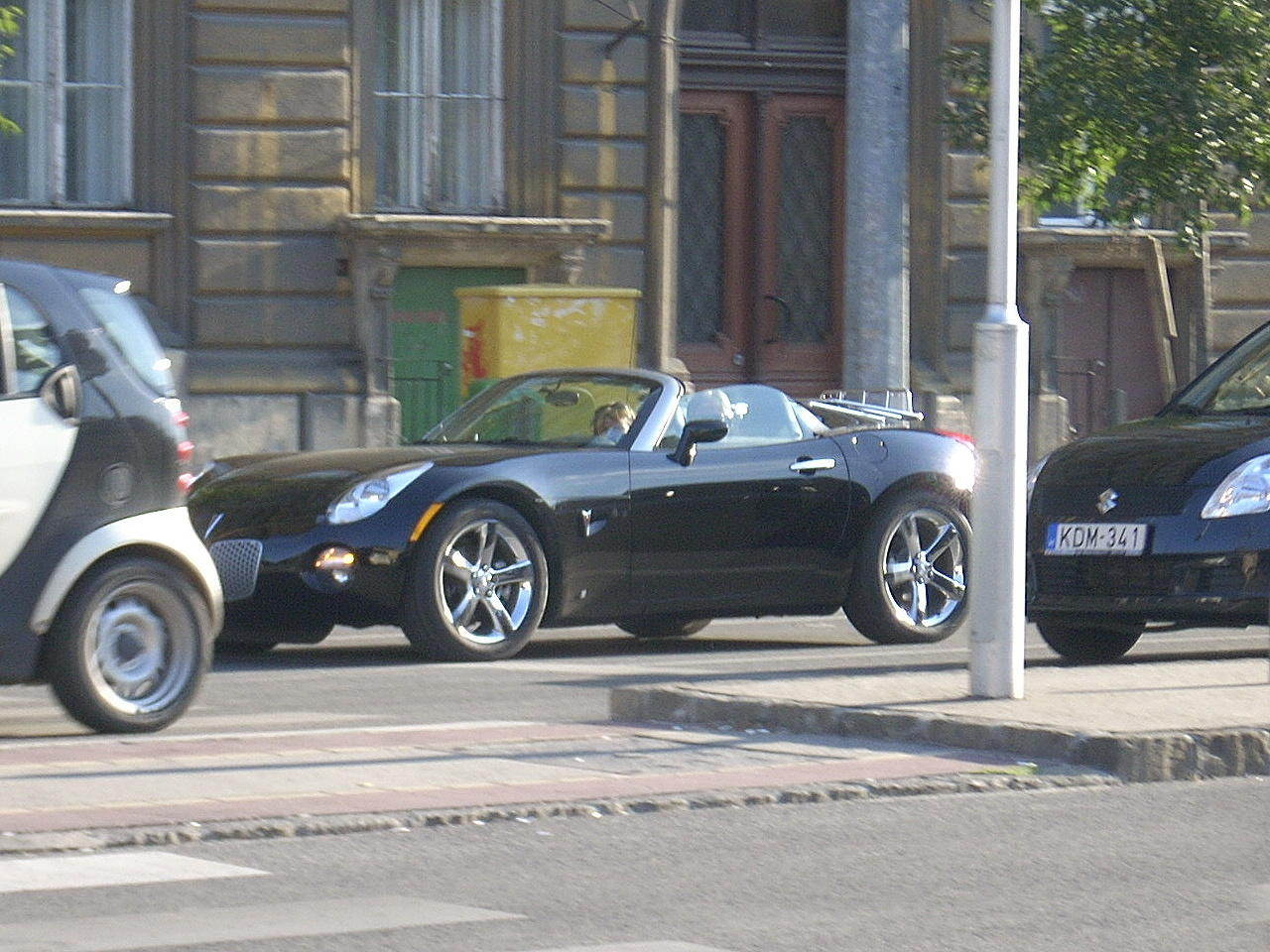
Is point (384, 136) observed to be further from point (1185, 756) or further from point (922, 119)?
point (1185, 756)

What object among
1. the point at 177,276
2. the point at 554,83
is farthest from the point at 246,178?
the point at 554,83

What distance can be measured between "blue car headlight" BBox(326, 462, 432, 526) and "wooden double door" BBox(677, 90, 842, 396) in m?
11.2

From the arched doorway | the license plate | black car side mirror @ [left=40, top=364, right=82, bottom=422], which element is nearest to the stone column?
the license plate

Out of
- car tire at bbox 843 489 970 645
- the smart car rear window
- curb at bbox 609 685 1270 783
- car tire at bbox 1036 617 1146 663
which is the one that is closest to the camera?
curb at bbox 609 685 1270 783

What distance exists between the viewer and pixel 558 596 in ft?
37.2

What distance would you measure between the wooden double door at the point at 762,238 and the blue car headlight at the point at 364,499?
1125cm

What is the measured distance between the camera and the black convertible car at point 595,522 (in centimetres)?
1091

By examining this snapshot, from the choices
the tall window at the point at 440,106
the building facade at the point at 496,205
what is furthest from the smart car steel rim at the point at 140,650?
the tall window at the point at 440,106

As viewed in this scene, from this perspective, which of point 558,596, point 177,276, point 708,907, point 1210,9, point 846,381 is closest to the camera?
point 708,907

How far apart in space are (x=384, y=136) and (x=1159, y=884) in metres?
15.6

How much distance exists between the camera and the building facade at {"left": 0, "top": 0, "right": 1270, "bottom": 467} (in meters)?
19.7

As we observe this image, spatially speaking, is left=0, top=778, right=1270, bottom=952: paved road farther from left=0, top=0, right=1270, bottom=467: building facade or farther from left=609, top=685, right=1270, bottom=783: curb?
left=0, top=0, right=1270, bottom=467: building facade

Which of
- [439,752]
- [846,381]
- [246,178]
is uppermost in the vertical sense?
[246,178]

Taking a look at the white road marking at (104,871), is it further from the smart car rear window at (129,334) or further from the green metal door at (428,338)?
the green metal door at (428,338)
